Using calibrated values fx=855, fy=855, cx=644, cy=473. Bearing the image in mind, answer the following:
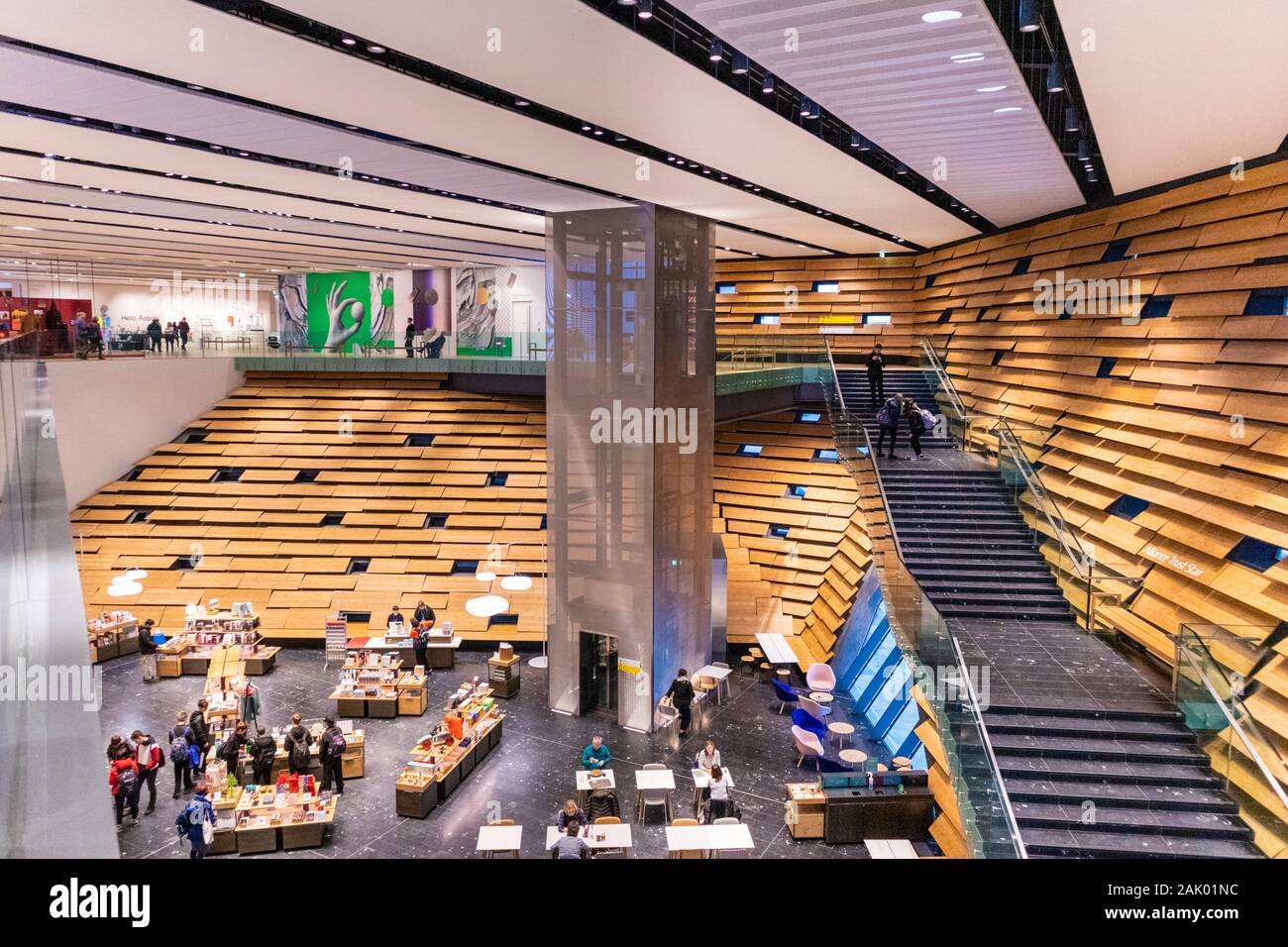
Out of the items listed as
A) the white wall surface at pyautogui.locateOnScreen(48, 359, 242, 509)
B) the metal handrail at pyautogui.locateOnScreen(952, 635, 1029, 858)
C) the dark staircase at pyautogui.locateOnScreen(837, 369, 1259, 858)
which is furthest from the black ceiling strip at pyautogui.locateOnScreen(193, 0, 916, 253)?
the white wall surface at pyautogui.locateOnScreen(48, 359, 242, 509)

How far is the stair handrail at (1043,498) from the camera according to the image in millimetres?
9952

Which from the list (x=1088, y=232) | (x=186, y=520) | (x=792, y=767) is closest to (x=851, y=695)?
(x=792, y=767)

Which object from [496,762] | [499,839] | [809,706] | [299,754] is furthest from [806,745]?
[299,754]

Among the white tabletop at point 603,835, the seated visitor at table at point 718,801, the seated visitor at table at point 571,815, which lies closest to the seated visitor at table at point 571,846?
the seated visitor at table at point 571,815

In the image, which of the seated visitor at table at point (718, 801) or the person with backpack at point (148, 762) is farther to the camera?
the person with backpack at point (148, 762)

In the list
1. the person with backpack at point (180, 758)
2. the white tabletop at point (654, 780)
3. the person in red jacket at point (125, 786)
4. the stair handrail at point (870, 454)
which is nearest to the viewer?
the person in red jacket at point (125, 786)

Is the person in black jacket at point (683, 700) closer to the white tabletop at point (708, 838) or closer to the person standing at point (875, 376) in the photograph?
the white tabletop at point (708, 838)

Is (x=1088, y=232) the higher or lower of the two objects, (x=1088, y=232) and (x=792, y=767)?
the higher

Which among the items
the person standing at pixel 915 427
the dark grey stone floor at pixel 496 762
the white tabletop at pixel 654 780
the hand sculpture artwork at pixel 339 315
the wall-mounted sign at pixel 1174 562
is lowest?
the dark grey stone floor at pixel 496 762

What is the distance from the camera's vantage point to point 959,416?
13.8 metres

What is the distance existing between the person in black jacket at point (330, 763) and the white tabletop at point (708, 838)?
13.6ft

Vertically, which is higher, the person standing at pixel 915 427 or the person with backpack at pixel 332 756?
the person standing at pixel 915 427
